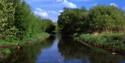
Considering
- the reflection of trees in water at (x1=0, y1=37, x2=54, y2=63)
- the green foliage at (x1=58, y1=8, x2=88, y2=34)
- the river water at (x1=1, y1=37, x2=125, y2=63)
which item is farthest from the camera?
the green foliage at (x1=58, y1=8, x2=88, y2=34)

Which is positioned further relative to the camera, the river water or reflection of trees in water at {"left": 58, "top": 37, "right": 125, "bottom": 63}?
reflection of trees in water at {"left": 58, "top": 37, "right": 125, "bottom": 63}

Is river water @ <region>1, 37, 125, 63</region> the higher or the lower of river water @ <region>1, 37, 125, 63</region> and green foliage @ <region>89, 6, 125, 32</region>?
the lower

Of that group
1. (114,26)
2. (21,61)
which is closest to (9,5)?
(21,61)

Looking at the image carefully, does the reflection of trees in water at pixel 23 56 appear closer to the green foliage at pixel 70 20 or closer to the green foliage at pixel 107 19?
the green foliage at pixel 107 19

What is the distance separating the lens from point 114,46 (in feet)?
140

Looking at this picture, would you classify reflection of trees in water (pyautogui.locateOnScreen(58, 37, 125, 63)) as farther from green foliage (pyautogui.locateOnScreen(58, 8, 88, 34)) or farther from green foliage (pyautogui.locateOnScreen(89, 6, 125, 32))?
green foliage (pyautogui.locateOnScreen(58, 8, 88, 34))

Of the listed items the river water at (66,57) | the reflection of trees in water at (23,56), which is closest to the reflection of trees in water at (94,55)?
the river water at (66,57)

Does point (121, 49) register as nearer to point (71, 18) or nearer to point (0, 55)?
point (0, 55)

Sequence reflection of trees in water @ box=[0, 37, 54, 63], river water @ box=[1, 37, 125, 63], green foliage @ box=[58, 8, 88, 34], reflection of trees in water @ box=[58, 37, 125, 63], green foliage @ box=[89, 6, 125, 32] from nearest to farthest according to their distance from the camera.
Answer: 1. reflection of trees in water @ box=[0, 37, 54, 63]
2. river water @ box=[1, 37, 125, 63]
3. reflection of trees in water @ box=[58, 37, 125, 63]
4. green foliage @ box=[89, 6, 125, 32]
5. green foliage @ box=[58, 8, 88, 34]

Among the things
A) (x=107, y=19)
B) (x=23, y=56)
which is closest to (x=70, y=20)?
(x=107, y=19)

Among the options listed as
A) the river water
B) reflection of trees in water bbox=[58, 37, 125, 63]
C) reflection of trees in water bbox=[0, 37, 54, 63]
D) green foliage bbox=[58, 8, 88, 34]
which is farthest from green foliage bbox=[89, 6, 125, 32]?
reflection of trees in water bbox=[0, 37, 54, 63]

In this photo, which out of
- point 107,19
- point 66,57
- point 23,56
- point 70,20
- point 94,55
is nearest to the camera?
point 23,56

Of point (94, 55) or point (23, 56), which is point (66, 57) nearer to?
point (94, 55)

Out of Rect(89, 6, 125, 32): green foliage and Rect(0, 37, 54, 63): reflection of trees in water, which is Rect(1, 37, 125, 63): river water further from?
Rect(89, 6, 125, 32): green foliage
